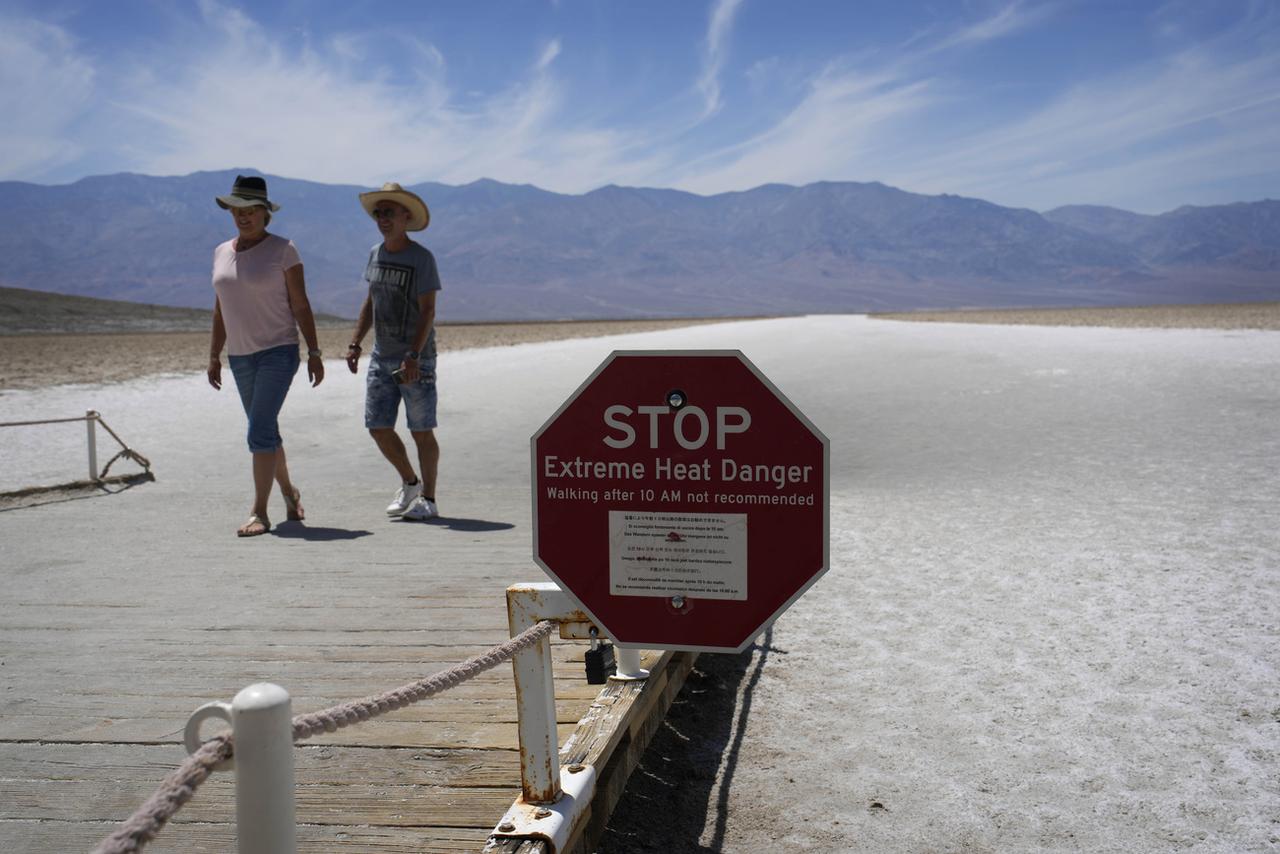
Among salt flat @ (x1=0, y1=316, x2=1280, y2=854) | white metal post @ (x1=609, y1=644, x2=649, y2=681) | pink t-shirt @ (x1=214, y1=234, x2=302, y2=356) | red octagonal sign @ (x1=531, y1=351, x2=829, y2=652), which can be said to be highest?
pink t-shirt @ (x1=214, y1=234, x2=302, y2=356)

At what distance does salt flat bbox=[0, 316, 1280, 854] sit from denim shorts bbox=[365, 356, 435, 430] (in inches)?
23.7

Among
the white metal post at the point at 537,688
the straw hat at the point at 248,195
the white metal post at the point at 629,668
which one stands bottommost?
the white metal post at the point at 629,668

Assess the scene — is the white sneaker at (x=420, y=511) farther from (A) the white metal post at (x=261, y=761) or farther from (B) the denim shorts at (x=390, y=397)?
(A) the white metal post at (x=261, y=761)

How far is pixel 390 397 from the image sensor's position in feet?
21.6

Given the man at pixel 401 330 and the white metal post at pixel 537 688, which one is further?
the man at pixel 401 330

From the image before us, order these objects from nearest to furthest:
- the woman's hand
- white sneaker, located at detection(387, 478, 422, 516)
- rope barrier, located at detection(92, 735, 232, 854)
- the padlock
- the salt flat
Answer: rope barrier, located at detection(92, 735, 232, 854)
the padlock
the salt flat
the woman's hand
white sneaker, located at detection(387, 478, 422, 516)

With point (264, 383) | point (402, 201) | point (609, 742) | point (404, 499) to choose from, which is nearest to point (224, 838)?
point (609, 742)

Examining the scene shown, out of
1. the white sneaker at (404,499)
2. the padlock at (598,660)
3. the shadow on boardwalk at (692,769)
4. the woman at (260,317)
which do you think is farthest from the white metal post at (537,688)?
the white sneaker at (404,499)

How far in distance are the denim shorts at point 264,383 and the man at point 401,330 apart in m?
0.50

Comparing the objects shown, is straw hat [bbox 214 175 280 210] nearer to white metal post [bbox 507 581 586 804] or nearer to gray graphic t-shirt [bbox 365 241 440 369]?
gray graphic t-shirt [bbox 365 241 440 369]

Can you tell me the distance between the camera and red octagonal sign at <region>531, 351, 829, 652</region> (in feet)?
7.45

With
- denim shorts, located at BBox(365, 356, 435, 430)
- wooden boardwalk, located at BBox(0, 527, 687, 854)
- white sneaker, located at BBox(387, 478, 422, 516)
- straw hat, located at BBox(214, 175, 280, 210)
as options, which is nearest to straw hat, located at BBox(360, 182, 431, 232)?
straw hat, located at BBox(214, 175, 280, 210)

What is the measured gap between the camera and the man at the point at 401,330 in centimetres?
639

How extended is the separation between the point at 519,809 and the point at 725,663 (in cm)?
229
